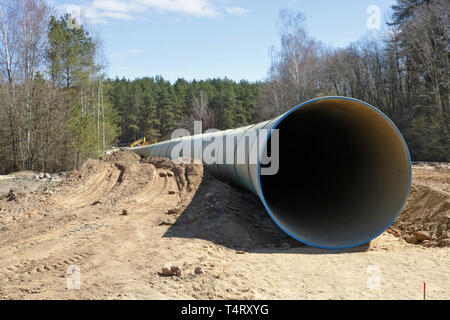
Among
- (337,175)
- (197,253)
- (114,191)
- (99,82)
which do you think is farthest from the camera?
(99,82)

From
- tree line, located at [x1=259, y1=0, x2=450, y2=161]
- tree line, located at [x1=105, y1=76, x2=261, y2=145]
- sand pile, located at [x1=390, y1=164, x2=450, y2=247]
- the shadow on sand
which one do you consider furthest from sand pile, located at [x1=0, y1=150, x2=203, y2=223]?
tree line, located at [x1=105, y1=76, x2=261, y2=145]

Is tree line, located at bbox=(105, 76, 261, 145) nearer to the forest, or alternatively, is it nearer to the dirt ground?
the forest

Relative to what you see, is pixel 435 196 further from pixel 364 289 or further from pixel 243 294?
pixel 243 294

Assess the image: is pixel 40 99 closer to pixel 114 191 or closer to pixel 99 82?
pixel 99 82

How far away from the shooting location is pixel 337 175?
7.19 m

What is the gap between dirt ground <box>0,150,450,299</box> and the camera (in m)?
3.58

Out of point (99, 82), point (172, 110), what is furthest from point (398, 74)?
point (172, 110)

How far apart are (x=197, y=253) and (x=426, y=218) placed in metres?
4.04

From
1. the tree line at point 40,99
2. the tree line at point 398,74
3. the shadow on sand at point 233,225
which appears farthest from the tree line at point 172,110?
the shadow on sand at point 233,225

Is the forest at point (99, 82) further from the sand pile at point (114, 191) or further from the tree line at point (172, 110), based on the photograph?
the tree line at point (172, 110)

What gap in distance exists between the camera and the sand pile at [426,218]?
5.45m

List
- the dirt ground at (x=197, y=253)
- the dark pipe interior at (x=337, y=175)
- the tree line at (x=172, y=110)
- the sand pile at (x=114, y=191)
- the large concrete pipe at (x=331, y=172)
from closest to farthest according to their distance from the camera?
the dirt ground at (x=197, y=253)
the large concrete pipe at (x=331, y=172)
the dark pipe interior at (x=337, y=175)
the sand pile at (x=114, y=191)
the tree line at (x=172, y=110)

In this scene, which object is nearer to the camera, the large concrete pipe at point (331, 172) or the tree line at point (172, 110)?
the large concrete pipe at point (331, 172)
